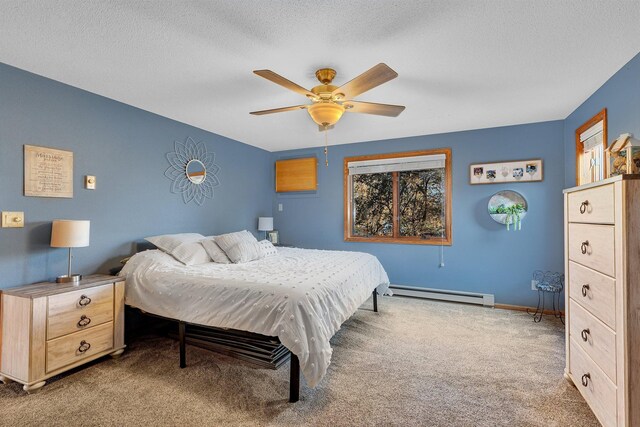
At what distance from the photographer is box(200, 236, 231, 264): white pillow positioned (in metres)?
3.22

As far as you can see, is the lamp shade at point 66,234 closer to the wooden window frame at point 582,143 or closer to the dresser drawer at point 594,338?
the dresser drawer at point 594,338

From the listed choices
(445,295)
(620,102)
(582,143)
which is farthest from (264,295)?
(582,143)

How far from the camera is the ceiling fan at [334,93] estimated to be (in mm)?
2027

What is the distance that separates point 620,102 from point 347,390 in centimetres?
308

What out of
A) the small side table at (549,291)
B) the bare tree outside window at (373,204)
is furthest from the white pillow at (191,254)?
the small side table at (549,291)

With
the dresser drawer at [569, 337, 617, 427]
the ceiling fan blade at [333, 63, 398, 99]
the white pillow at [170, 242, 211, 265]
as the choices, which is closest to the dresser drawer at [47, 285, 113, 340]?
the white pillow at [170, 242, 211, 265]

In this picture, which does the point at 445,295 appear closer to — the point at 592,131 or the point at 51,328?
the point at 592,131

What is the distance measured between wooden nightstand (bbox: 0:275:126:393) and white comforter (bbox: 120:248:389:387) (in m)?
0.30

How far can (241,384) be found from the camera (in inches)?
85.7

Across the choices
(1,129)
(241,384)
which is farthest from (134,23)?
(241,384)

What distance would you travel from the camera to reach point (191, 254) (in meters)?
3.08

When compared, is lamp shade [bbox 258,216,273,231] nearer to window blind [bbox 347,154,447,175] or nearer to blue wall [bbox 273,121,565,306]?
blue wall [bbox 273,121,565,306]

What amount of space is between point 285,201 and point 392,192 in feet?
6.16

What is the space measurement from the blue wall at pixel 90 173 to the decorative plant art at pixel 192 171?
90mm
